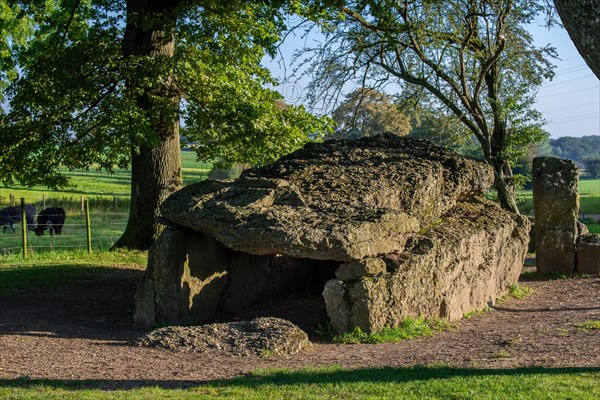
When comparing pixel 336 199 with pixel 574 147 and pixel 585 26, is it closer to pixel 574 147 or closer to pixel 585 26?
pixel 585 26

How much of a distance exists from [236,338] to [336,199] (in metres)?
3.64

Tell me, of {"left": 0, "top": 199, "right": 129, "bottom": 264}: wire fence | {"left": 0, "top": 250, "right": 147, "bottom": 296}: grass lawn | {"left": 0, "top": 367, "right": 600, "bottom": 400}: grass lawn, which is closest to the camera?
{"left": 0, "top": 367, "right": 600, "bottom": 400}: grass lawn

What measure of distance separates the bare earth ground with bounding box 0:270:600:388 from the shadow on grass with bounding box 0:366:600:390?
86 millimetres

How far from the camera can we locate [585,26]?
6.72 meters

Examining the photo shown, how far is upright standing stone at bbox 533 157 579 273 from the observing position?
19516 millimetres

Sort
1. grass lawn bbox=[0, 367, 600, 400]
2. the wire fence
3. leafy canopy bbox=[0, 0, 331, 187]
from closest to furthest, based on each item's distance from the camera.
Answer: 1. grass lawn bbox=[0, 367, 600, 400]
2. leafy canopy bbox=[0, 0, 331, 187]
3. the wire fence

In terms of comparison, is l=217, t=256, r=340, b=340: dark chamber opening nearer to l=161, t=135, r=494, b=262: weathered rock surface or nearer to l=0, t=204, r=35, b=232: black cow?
l=161, t=135, r=494, b=262: weathered rock surface

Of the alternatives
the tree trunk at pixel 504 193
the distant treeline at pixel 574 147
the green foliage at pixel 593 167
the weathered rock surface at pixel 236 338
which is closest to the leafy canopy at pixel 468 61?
the tree trunk at pixel 504 193

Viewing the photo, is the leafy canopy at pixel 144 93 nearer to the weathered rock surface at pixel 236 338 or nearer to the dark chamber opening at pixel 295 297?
the dark chamber opening at pixel 295 297

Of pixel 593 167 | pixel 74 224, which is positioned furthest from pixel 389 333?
pixel 593 167

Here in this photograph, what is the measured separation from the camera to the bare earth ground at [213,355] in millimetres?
8977

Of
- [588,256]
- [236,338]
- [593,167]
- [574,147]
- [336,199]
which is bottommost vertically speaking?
[236,338]

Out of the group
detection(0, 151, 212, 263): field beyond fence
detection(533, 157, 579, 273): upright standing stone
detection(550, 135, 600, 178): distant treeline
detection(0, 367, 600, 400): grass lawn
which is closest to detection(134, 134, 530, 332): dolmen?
detection(0, 367, 600, 400): grass lawn

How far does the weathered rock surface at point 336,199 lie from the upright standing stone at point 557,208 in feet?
11.5
